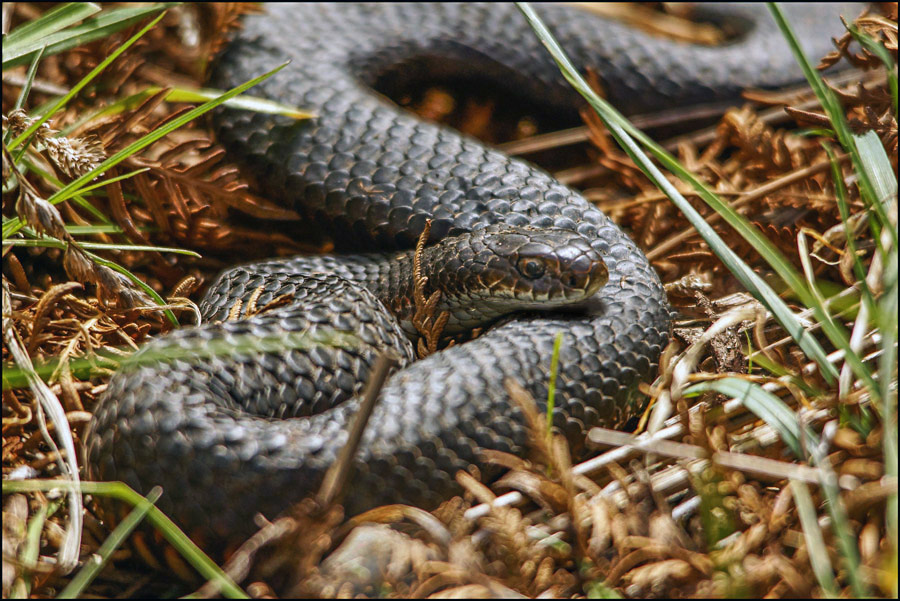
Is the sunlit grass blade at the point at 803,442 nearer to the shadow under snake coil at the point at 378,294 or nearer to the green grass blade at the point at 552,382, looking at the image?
the green grass blade at the point at 552,382

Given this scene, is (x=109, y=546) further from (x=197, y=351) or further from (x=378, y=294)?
(x=378, y=294)

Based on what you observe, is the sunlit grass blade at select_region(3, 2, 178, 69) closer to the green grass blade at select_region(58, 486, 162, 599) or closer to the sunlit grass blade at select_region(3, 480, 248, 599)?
the sunlit grass blade at select_region(3, 480, 248, 599)

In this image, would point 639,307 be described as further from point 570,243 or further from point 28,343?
point 28,343

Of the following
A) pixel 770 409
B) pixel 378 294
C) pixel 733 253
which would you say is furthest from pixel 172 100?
pixel 770 409

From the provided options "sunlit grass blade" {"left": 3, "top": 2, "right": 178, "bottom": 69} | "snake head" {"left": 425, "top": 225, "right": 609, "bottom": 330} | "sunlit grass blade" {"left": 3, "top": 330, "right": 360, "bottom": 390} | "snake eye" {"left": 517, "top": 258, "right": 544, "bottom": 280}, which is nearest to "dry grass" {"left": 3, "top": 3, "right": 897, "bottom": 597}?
"sunlit grass blade" {"left": 3, "top": 330, "right": 360, "bottom": 390}

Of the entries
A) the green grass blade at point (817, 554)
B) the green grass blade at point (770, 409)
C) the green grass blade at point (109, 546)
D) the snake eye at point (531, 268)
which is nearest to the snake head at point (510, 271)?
the snake eye at point (531, 268)

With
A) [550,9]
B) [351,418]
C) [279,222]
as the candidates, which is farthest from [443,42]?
[351,418]

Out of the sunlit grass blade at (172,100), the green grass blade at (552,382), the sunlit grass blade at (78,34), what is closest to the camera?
the green grass blade at (552,382)
